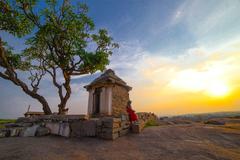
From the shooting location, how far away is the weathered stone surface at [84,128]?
20.3ft

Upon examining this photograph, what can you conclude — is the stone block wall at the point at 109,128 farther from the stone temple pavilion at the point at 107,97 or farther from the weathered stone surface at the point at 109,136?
the stone temple pavilion at the point at 107,97

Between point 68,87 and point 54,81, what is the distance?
1.68m

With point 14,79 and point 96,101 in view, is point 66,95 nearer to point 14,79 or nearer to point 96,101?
point 96,101

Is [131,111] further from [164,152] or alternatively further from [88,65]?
→ [88,65]

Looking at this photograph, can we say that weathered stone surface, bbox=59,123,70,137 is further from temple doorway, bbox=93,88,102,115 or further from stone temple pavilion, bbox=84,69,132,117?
temple doorway, bbox=93,88,102,115

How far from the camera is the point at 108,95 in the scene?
43.4 feet

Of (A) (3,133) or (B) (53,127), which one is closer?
(A) (3,133)

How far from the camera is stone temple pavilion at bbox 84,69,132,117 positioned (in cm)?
1312

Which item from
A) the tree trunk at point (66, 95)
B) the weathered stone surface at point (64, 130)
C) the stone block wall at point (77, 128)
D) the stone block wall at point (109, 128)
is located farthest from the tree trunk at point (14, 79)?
the stone block wall at point (109, 128)

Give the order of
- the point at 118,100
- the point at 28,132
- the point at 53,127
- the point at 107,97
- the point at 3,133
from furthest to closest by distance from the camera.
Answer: the point at 118,100
the point at 107,97
the point at 53,127
the point at 28,132
the point at 3,133

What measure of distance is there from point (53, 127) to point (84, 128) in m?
1.90

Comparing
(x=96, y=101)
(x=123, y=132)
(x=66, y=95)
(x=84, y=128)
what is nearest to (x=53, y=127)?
(x=84, y=128)

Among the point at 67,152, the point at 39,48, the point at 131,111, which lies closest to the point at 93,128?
the point at 67,152

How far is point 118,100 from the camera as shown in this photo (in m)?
13.9
